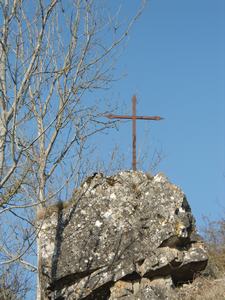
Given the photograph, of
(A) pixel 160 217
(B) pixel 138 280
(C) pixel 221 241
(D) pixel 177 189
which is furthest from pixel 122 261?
(C) pixel 221 241

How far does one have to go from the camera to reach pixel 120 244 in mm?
8711

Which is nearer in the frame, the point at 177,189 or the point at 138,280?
the point at 138,280

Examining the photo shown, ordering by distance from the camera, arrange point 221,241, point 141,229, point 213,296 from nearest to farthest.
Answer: point 213,296 → point 141,229 → point 221,241

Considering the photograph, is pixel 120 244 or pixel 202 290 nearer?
pixel 202 290

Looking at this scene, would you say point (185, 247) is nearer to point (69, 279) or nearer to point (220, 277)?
point (220, 277)

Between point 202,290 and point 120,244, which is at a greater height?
point 120,244

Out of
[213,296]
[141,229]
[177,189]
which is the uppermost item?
[177,189]

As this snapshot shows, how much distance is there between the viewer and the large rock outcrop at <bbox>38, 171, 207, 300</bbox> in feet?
27.9

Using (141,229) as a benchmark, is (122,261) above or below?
below

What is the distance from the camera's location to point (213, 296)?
8.22 m

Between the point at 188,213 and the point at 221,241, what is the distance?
2779mm

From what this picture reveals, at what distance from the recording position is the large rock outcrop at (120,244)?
851 cm

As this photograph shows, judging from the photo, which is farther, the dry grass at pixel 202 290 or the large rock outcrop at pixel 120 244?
the large rock outcrop at pixel 120 244

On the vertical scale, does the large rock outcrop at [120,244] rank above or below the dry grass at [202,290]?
above
